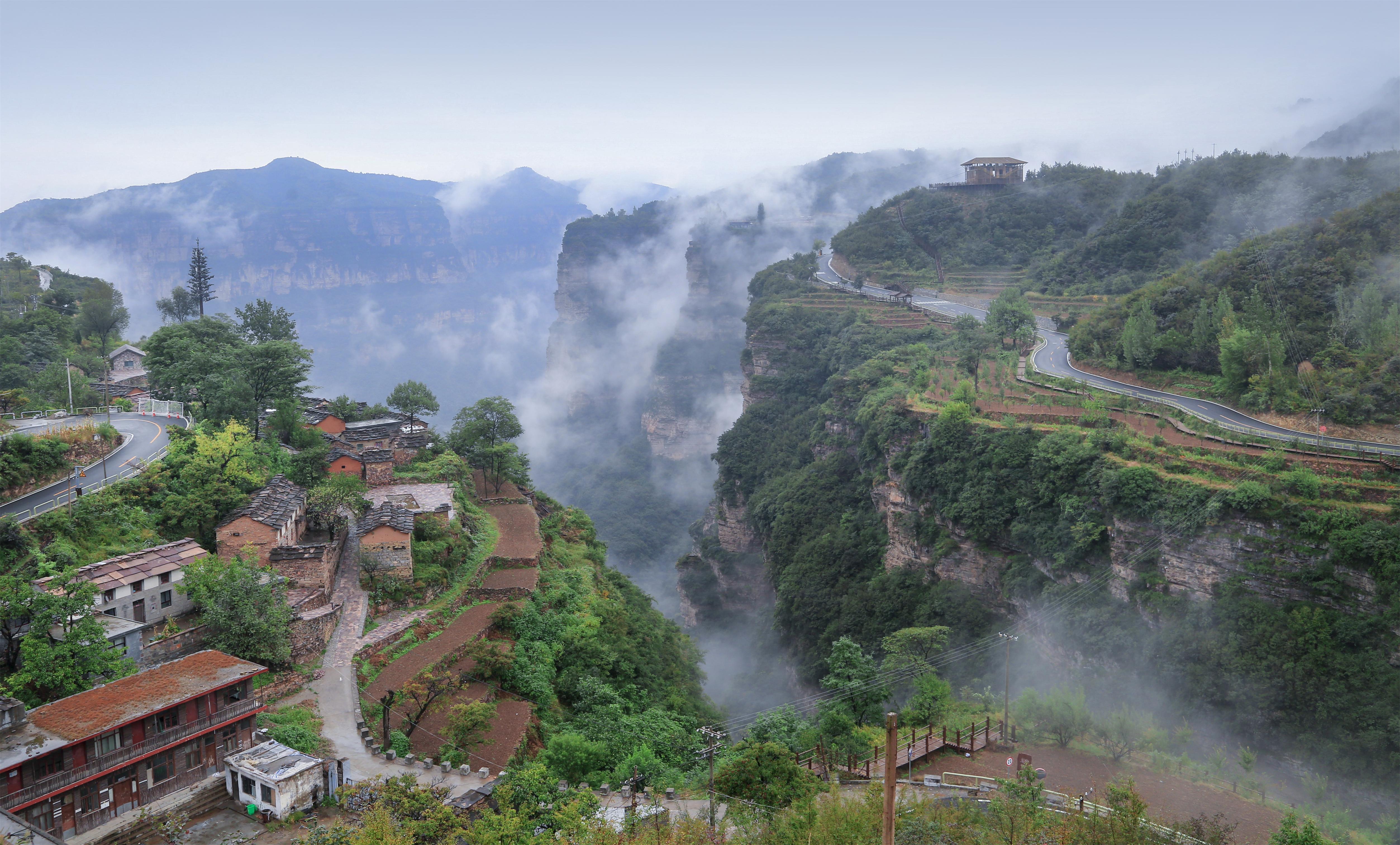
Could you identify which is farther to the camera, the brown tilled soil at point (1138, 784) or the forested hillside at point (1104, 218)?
the forested hillside at point (1104, 218)

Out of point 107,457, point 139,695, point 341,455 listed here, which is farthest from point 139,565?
point 341,455

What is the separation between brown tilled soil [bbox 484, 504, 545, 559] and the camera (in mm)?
38938

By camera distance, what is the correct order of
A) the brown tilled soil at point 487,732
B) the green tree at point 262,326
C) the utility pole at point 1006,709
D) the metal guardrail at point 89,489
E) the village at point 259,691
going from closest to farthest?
the village at point 259,691, the brown tilled soil at point 487,732, the metal guardrail at point 89,489, the utility pole at point 1006,709, the green tree at point 262,326

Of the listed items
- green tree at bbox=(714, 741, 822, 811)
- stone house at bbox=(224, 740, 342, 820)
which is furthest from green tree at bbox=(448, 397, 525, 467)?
stone house at bbox=(224, 740, 342, 820)

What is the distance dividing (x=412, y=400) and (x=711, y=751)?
35.6m

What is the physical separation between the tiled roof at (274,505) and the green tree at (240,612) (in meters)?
3.31

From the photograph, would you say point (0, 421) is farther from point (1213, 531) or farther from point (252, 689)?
point (1213, 531)

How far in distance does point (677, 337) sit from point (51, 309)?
87.4 m

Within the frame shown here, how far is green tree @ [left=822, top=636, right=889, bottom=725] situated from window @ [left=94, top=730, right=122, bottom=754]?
81.4ft

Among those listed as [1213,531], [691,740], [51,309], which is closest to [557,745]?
[691,740]

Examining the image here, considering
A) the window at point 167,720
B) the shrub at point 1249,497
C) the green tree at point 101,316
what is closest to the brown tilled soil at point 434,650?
the window at point 167,720

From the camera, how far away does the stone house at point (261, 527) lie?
3109cm

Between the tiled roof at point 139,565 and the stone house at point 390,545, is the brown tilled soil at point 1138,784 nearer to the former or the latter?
the stone house at point 390,545

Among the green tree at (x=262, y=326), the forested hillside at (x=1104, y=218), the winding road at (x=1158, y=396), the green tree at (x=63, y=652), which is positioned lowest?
the green tree at (x=63, y=652)
